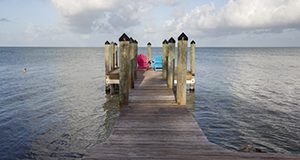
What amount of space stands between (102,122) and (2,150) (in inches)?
192

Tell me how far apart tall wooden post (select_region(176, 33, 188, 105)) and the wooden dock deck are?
1.40ft

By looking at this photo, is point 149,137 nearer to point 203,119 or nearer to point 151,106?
point 151,106

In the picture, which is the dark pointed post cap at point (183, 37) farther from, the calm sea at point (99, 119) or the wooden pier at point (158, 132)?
the calm sea at point (99, 119)

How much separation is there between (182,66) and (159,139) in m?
4.22

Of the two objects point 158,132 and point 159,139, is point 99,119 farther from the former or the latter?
point 159,139

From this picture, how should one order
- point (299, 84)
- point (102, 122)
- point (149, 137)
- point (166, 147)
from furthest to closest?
point (299, 84)
point (102, 122)
point (149, 137)
point (166, 147)

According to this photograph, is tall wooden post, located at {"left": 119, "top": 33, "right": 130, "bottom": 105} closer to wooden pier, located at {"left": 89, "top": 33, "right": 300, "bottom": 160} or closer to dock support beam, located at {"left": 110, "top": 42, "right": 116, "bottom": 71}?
wooden pier, located at {"left": 89, "top": 33, "right": 300, "bottom": 160}

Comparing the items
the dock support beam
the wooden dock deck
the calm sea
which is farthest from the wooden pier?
the dock support beam

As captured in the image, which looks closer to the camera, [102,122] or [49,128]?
[49,128]

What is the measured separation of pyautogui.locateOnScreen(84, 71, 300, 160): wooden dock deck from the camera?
5.25 meters

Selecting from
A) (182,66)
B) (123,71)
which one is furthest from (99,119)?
(182,66)

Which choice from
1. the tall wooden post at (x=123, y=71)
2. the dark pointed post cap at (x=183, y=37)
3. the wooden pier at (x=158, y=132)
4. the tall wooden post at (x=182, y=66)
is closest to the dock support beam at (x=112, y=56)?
the wooden pier at (x=158, y=132)

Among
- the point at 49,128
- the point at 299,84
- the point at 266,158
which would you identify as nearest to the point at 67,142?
the point at 49,128

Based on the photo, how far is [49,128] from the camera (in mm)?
12484
